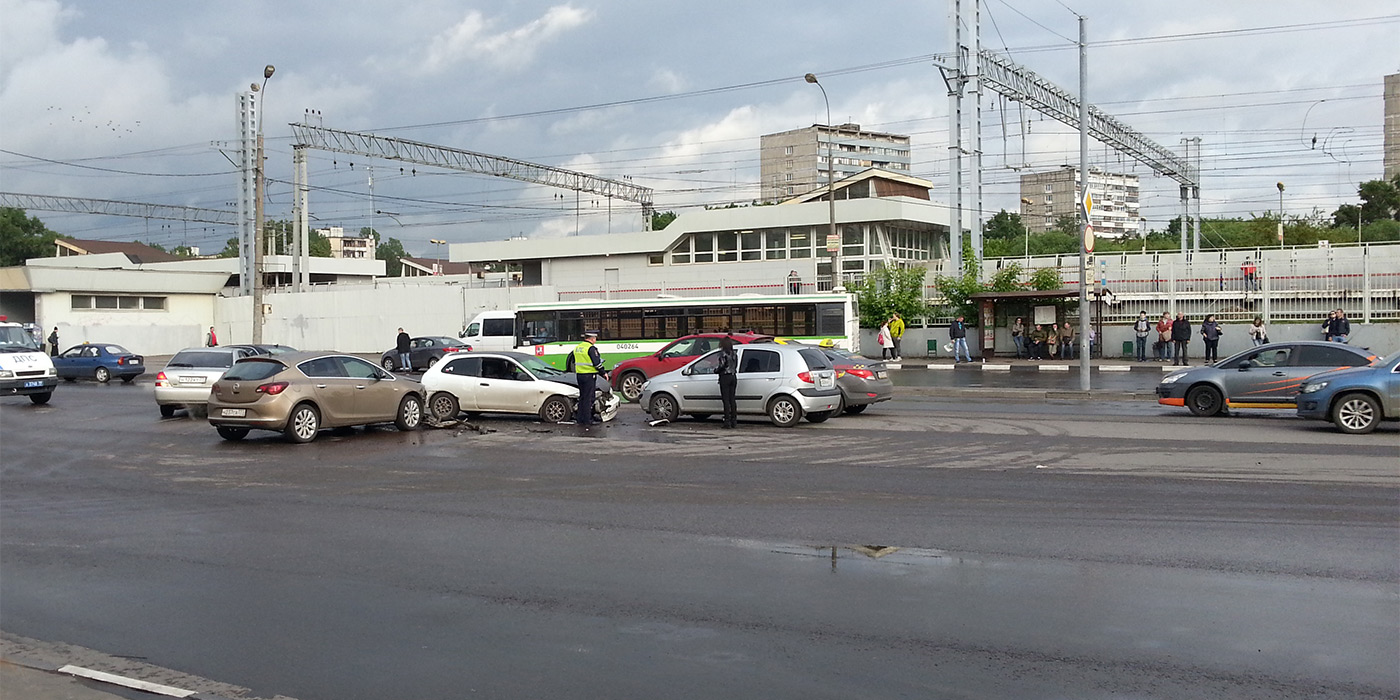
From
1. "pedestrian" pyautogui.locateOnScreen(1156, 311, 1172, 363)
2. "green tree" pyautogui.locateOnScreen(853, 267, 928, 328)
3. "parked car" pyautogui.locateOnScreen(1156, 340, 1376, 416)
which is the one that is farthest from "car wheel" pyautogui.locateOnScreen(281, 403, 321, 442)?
"green tree" pyautogui.locateOnScreen(853, 267, 928, 328)

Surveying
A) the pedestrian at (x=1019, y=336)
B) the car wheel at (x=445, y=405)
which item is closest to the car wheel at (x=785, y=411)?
the car wheel at (x=445, y=405)

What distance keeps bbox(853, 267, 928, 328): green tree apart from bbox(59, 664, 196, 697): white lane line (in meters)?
42.4

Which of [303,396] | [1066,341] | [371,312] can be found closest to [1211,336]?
[1066,341]

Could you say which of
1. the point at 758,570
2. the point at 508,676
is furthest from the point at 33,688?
the point at 758,570

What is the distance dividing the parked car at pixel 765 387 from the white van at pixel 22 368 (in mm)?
16478

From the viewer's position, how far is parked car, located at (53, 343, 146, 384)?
125 feet

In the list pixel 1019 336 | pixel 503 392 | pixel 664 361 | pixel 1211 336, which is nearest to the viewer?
pixel 503 392

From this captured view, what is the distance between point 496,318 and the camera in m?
41.9

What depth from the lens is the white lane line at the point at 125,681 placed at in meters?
5.92

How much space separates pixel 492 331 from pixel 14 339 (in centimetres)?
1706

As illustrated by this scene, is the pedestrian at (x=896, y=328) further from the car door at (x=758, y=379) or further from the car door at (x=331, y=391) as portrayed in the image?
the car door at (x=331, y=391)

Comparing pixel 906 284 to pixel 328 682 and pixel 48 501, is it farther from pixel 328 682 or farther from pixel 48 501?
pixel 328 682

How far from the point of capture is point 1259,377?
20156 mm

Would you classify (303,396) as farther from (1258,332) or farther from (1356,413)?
(1258,332)
